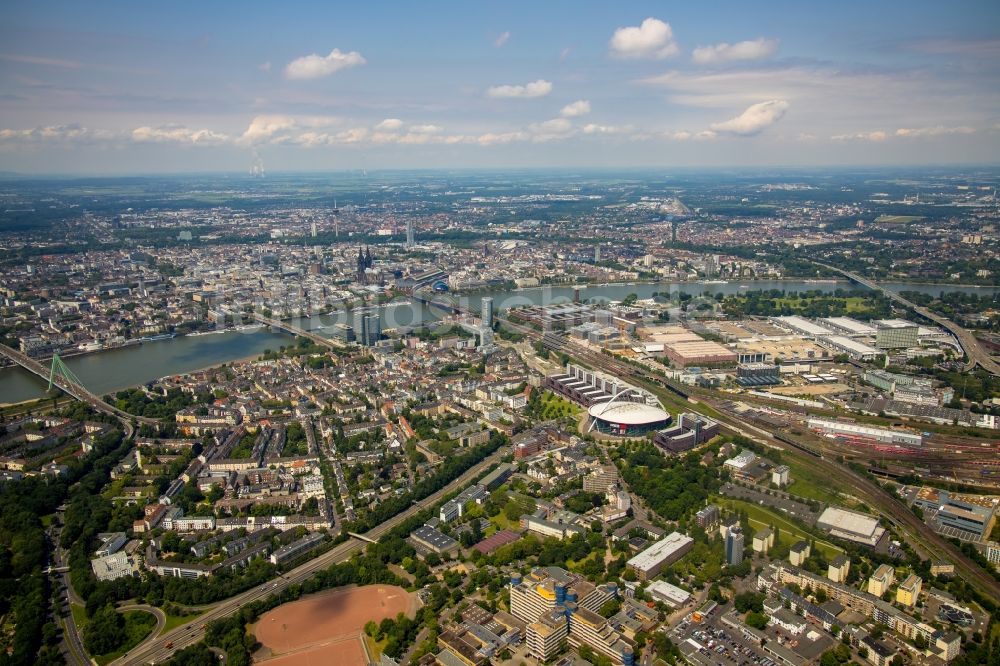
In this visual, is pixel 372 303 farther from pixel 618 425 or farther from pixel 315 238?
pixel 315 238

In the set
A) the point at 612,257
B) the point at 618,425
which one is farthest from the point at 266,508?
the point at 612,257

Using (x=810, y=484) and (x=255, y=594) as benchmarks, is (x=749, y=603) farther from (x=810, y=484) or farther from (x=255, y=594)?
(x=255, y=594)

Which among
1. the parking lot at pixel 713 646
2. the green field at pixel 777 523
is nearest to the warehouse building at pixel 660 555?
the parking lot at pixel 713 646

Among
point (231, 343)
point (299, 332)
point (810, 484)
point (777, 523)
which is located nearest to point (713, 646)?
point (777, 523)

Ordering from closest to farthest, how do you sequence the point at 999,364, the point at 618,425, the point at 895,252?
1. the point at 618,425
2. the point at 999,364
3. the point at 895,252

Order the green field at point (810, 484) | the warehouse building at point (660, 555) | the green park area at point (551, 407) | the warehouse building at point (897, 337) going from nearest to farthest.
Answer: the warehouse building at point (660, 555)
the green field at point (810, 484)
the green park area at point (551, 407)
the warehouse building at point (897, 337)

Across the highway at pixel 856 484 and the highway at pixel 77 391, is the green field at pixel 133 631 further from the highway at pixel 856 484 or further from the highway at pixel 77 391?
the highway at pixel 856 484
